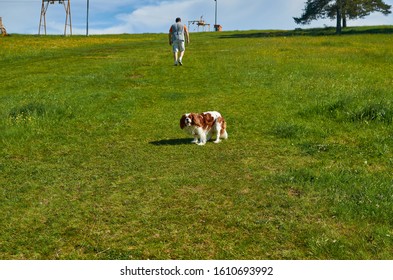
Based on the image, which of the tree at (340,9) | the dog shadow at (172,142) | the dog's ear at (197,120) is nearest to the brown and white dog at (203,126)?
the dog's ear at (197,120)

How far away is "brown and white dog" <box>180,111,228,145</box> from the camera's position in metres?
10.1

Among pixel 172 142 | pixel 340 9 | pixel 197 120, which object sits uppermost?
pixel 340 9

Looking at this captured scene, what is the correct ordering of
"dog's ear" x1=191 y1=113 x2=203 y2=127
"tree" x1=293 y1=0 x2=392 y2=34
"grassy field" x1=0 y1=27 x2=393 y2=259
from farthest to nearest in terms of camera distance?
"tree" x1=293 y1=0 x2=392 y2=34
"dog's ear" x1=191 y1=113 x2=203 y2=127
"grassy field" x1=0 y1=27 x2=393 y2=259

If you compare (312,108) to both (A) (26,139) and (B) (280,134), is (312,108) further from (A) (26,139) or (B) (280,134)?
(A) (26,139)

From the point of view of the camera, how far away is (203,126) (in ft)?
34.0

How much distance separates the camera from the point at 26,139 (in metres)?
10.9

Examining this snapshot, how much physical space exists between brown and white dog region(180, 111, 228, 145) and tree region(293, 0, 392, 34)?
5481cm

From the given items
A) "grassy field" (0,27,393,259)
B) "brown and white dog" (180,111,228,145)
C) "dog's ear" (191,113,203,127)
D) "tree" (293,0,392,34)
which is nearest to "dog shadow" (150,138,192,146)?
"grassy field" (0,27,393,259)

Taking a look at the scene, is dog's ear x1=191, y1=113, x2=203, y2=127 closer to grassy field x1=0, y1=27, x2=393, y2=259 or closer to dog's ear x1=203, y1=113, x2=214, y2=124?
dog's ear x1=203, y1=113, x2=214, y2=124

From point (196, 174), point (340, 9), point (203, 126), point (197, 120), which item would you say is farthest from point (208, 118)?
point (340, 9)

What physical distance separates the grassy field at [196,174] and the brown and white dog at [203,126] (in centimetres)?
30

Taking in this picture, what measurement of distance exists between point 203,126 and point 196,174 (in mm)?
2333

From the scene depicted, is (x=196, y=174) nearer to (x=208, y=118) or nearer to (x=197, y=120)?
(x=197, y=120)

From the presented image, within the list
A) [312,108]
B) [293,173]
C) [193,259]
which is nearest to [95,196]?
[193,259]
